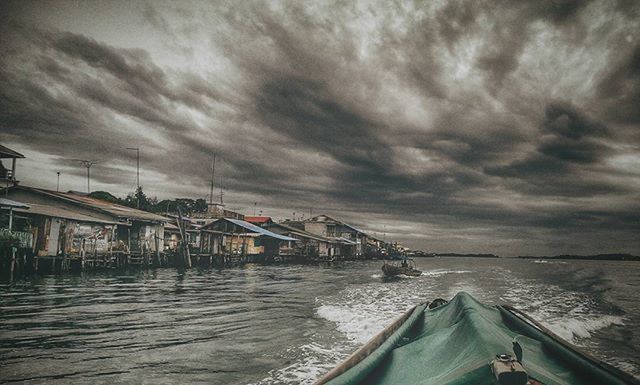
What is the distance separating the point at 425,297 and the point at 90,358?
18.0m

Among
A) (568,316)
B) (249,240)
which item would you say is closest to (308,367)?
(568,316)

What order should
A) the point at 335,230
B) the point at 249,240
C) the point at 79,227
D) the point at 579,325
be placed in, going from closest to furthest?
the point at 579,325 < the point at 79,227 < the point at 249,240 < the point at 335,230

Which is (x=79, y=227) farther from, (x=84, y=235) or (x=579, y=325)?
(x=579, y=325)

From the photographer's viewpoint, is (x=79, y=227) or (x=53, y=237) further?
(x=79, y=227)

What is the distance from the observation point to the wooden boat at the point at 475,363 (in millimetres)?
2930

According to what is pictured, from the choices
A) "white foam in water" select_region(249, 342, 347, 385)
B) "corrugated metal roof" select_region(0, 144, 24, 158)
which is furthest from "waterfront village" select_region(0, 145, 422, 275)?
"white foam in water" select_region(249, 342, 347, 385)

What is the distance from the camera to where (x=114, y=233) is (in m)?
31.7

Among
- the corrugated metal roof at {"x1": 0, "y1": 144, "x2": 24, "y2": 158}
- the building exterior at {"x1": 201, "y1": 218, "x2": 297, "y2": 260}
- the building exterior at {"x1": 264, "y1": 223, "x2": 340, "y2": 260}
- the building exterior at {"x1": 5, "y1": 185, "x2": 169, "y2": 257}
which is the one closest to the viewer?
the building exterior at {"x1": 5, "y1": 185, "x2": 169, "y2": 257}

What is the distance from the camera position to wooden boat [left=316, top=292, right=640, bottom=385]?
2.93 meters

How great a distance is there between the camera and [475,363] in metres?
3.20

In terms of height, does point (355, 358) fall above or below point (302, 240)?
below

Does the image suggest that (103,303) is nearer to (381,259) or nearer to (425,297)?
(425,297)

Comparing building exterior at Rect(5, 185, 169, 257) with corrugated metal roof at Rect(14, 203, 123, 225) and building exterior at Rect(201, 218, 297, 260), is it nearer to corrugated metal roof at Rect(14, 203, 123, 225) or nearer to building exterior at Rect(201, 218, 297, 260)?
corrugated metal roof at Rect(14, 203, 123, 225)

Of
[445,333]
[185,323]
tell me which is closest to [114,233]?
[185,323]
